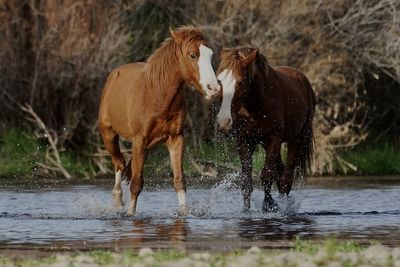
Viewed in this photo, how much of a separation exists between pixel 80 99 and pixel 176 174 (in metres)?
8.84

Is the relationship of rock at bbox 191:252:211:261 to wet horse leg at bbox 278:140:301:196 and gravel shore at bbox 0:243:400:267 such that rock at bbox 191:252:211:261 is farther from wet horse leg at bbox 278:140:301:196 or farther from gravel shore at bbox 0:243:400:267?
wet horse leg at bbox 278:140:301:196

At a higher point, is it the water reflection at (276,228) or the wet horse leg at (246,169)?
the wet horse leg at (246,169)

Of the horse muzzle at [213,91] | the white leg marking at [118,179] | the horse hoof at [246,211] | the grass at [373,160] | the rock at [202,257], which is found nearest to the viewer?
the rock at [202,257]

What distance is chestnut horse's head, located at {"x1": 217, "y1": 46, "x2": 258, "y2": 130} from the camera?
13.5 metres

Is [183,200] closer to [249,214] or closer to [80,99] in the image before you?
[249,214]

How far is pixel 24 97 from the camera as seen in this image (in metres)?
22.6

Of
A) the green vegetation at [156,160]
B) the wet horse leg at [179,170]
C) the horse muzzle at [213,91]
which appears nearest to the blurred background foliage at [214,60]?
the green vegetation at [156,160]

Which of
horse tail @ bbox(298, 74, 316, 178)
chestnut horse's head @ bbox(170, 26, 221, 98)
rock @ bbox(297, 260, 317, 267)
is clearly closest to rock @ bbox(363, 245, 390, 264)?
rock @ bbox(297, 260, 317, 267)

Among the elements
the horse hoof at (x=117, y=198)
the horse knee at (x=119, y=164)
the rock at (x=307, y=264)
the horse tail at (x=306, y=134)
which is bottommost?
the rock at (x=307, y=264)

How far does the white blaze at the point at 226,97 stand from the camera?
1347 cm

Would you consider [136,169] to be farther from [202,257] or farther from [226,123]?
[202,257]

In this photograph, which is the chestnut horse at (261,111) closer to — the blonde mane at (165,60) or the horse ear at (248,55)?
the horse ear at (248,55)

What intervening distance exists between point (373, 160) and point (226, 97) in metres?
10.1

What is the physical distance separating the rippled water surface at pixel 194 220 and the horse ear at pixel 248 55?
1.82 metres
